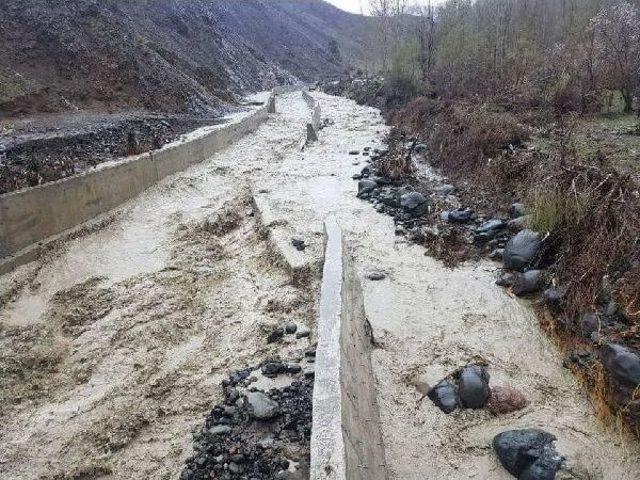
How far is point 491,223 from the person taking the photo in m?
7.49

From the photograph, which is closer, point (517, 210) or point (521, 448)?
point (521, 448)

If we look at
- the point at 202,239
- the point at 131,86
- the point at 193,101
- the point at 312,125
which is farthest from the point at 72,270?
the point at 193,101

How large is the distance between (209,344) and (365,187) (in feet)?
19.3

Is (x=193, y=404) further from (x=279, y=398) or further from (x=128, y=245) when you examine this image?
(x=128, y=245)

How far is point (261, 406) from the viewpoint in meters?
3.75

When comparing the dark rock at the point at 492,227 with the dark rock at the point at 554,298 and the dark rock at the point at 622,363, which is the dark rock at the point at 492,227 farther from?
the dark rock at the point at 622,363

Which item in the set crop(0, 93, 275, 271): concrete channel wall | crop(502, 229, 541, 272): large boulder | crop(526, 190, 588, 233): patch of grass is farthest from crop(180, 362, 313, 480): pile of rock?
crop(0, 93, 275, 271): concrete channel wall

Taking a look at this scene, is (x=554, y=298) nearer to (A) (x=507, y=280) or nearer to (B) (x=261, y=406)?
(A) (x=507, y=280)

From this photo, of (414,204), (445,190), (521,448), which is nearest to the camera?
(521,448)

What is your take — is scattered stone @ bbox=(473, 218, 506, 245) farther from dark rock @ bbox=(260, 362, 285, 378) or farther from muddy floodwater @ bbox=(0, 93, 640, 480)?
dark rock @ bbox=(260, 362, 285, 378)

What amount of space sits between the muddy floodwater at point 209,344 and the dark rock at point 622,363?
339 millimetres

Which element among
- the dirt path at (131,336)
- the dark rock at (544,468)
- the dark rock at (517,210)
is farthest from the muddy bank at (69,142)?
the dark rock at (544,468)

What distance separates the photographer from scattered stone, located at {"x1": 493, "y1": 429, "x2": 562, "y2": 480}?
11.1 feet

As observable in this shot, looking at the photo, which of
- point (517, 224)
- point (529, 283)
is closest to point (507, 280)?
point (529, 283)
